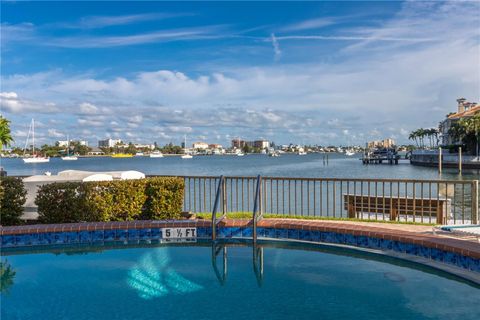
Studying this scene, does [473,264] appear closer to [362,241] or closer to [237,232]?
[362,241]

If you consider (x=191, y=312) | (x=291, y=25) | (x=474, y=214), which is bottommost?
(x=191, y=312)

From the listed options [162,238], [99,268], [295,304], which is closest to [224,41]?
[162,238]

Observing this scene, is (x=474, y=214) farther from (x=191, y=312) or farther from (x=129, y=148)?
(x=129, y=148)

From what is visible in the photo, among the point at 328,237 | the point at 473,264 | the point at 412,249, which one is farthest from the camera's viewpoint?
the point at 328,237

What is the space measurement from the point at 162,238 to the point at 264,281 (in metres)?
2.94

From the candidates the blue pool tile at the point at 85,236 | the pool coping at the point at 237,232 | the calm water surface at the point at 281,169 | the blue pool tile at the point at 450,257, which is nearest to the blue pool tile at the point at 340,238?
the pool coping at the point at 237,232

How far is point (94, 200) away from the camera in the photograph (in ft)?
29.0

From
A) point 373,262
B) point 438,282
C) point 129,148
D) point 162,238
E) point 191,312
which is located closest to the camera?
point 191,312

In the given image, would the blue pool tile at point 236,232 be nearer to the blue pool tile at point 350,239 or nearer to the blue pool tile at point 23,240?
the blue pool tile at point 350,239

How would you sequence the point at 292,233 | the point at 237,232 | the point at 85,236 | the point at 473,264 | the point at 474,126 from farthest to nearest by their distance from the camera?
1. the point at 474,126
2. the point at 237,232
3. the point at 85,236
4. the point at 292,233
5. the point at 473,264

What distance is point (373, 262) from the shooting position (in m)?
6.41

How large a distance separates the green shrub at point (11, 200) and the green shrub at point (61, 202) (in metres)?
0.50

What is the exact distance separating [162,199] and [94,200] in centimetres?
145

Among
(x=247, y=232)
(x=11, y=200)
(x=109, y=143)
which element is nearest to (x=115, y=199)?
(x=11, y=200)
